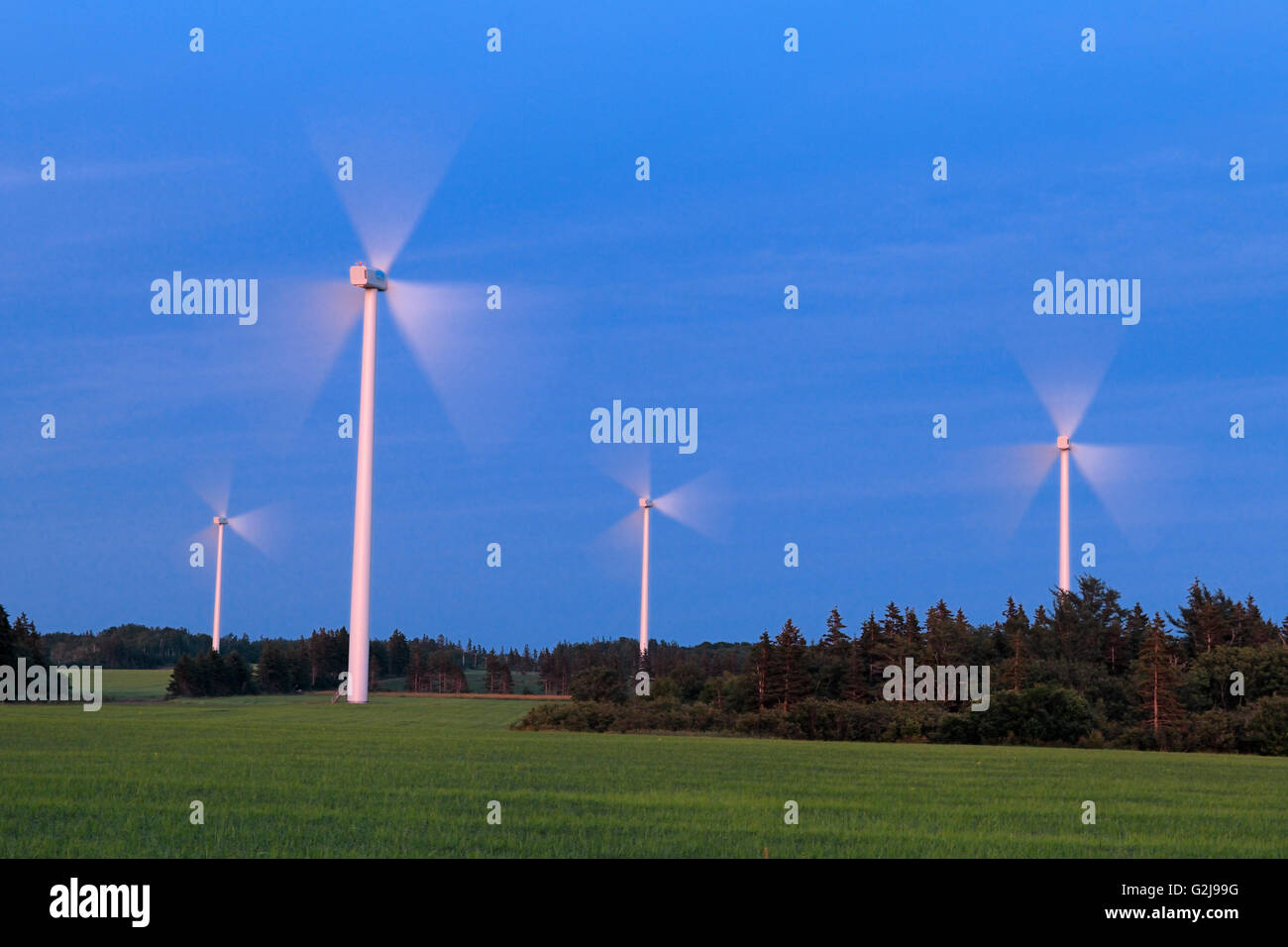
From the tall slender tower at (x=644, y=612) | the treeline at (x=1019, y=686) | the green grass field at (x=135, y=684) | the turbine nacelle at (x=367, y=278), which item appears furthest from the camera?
the green grass field at (x=135, y=684)

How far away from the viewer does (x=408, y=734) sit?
60.6 metres

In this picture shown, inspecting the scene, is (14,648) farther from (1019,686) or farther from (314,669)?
(1019,686)

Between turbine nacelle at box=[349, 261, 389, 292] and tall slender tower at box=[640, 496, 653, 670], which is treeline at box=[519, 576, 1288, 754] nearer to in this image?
tall slender tower at box=[640, 496, 653, 670]

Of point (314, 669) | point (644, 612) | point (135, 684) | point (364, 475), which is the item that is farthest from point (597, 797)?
point (135, 684)

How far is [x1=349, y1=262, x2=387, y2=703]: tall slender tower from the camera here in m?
76.6

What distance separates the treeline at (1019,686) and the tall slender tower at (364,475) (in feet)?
41.5

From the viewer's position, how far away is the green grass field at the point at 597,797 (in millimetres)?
22828

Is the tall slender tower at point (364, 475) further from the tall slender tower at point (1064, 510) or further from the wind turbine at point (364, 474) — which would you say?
the tall slender tower at point (1064, 510)

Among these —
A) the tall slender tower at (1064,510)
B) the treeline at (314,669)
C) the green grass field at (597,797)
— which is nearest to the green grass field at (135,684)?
the treeline at (314,669)

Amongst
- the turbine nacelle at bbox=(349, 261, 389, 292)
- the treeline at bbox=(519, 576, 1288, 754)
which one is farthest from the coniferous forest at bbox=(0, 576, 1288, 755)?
the turbine nacelle at bbox=(349, 261, 389, 292)

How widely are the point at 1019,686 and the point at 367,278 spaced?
45.9m
